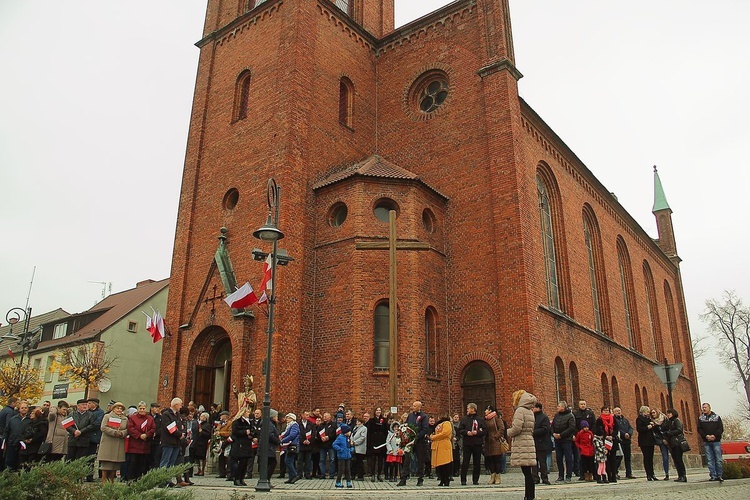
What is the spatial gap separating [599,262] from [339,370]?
15.5m

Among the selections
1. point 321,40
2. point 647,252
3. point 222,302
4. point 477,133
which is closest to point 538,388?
point 477,133

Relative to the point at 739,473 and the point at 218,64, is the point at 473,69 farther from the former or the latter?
the point at 739,473

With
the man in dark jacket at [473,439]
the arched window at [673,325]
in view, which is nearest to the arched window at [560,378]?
the man in dark jacket at [473,439]

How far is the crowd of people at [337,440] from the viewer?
11641 mm

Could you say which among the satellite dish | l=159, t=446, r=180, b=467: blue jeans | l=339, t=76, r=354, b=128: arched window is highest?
l=339, t=76, r=354, b=128: arched window

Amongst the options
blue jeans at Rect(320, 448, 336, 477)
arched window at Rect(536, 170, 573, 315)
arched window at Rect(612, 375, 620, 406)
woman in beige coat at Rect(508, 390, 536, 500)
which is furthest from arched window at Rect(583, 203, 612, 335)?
woman in beige coat at Rect(508, 390, 536, 500)

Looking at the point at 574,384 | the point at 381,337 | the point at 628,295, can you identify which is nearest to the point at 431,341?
the point at 381,337

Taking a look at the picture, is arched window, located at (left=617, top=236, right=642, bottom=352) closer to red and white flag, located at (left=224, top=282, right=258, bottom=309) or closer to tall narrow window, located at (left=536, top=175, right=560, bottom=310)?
tall narrow window, located at (left=536, top=175, right=560, bottom=310)

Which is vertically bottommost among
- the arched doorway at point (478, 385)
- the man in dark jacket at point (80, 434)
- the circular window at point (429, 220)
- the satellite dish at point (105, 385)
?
the man in dark jacket at point (80, 434)

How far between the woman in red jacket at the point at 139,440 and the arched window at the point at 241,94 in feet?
46.7

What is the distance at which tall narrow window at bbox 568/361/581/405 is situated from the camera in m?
21.2

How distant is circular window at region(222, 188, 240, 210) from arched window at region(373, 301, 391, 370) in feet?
22.2

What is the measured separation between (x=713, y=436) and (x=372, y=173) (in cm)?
1174

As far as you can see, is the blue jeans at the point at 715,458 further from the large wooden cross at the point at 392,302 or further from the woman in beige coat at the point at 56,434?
the woman in beige coat at the point at 56,434
